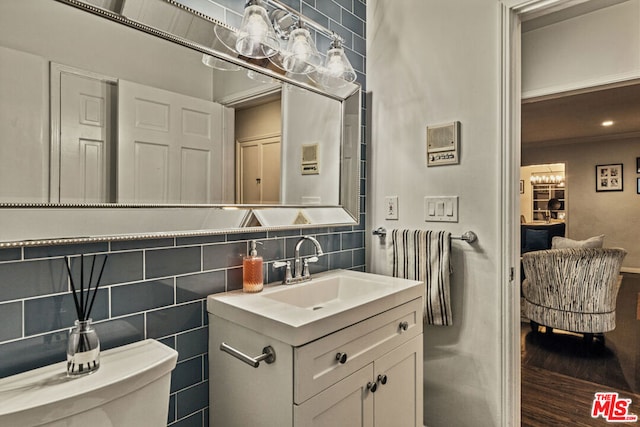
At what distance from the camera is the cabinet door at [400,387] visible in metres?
1.31

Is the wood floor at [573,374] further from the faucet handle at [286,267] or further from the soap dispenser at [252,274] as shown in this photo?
the soap dispenser at [252,274]

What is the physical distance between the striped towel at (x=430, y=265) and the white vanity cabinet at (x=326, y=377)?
0.26m

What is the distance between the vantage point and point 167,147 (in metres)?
1.20

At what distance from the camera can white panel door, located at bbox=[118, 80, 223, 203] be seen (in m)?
1.11

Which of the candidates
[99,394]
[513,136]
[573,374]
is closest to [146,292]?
[99,394]

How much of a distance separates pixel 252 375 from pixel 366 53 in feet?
5.92

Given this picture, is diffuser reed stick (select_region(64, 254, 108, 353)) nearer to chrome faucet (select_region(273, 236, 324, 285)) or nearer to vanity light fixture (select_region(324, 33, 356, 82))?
chrome faucet (select_region(273, 236, 324, 285))

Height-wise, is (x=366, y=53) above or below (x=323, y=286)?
above

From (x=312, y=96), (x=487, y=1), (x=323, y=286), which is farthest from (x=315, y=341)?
(x=487, y=1)

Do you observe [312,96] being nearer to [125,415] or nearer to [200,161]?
[200,161]

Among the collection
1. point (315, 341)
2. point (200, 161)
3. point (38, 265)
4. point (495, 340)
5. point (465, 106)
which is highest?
point (465, 106)

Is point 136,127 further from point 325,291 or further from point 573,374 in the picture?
point 573,374

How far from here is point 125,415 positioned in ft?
2.85

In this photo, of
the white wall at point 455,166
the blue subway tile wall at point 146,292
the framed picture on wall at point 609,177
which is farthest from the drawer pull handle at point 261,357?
the framed picture on wall at point 609,177
